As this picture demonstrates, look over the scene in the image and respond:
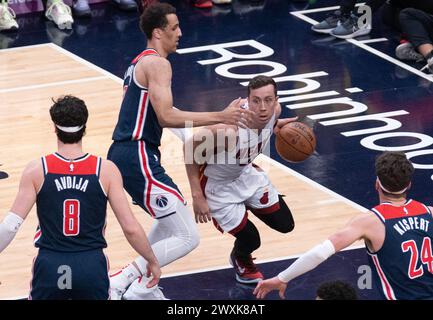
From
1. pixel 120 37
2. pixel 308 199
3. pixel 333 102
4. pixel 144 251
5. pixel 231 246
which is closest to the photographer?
pixel 144 251

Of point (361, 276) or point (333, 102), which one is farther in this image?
point (333, 102)

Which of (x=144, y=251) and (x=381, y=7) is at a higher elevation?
(x=144, y=251)

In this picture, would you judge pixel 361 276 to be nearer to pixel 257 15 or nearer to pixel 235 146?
pixel 235 146

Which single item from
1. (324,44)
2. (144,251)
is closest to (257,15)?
(324,44)

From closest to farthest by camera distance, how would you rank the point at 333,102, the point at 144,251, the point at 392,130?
1. the point at 144,251
2. the point at 392,130
3. the point at 333,102

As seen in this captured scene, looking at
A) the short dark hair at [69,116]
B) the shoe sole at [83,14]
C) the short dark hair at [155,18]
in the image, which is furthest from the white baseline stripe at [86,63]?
the short dark hair at [69,116]

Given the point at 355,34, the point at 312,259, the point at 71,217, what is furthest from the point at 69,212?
the point at 355,34

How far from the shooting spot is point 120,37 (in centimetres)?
1633

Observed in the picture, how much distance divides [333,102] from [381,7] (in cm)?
392

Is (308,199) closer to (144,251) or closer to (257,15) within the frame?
(144,251)

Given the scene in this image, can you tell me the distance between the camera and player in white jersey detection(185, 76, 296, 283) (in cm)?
938

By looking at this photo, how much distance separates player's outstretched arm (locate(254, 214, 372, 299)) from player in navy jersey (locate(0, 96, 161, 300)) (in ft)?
3.16

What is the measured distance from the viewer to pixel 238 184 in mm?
9797

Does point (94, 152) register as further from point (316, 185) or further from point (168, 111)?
point (168, 111)
